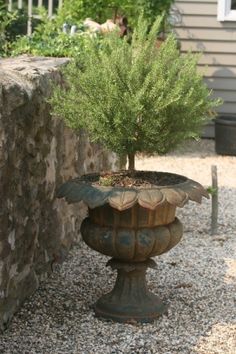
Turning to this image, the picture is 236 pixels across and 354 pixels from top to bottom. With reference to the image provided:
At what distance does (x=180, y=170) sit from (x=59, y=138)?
3.80m

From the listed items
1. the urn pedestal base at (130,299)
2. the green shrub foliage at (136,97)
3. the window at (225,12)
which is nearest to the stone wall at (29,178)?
the green shrub foliage at (136,97)

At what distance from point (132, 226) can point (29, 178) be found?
0.73 m

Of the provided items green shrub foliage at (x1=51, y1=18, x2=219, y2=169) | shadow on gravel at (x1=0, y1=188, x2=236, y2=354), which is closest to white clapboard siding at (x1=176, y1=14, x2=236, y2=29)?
shadow on gravel at (x1=0, y1=188, x2=236, y2=354)

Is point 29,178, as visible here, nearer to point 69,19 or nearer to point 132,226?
point 132,226

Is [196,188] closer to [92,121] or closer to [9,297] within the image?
[92,121]

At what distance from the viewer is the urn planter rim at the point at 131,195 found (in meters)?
4.01

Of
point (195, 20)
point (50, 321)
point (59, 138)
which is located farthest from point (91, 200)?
point (195, 20)

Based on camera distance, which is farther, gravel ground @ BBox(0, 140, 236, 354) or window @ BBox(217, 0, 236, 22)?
window @ BBox(217, 0, 236, 22)

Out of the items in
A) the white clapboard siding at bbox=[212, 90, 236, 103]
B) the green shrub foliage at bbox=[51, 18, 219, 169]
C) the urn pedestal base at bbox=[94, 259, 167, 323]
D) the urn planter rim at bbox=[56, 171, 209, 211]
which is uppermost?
the green shrub foliage at bbox=[51, 18, 219, 169]

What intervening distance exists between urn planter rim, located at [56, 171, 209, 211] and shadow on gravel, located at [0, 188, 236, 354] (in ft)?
2.27

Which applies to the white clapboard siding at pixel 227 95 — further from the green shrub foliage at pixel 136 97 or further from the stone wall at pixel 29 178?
the green shrub foliage at pixel 136 97

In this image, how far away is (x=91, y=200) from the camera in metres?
4.08

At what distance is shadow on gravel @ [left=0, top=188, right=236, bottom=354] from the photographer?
4.11 metres

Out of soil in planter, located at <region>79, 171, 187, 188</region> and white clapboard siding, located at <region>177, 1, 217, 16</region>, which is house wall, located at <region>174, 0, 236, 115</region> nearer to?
white clapboard siding, located at <region>177, 1, 217, 16</region>
